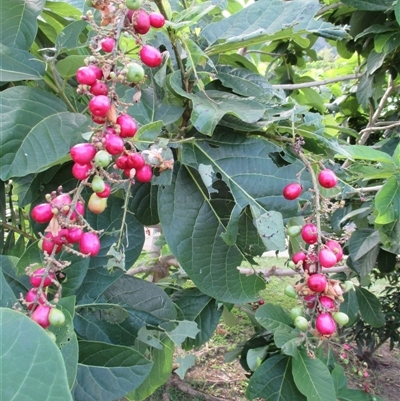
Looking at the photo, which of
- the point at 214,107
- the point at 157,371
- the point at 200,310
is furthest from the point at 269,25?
the point at 157,371

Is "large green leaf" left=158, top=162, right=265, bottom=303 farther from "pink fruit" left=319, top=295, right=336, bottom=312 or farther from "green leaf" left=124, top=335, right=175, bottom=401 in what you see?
"green leaf" left=124, top=335, right=175, bottom=401

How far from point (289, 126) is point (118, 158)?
0.40 metres

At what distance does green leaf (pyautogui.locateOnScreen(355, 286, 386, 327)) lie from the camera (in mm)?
2072

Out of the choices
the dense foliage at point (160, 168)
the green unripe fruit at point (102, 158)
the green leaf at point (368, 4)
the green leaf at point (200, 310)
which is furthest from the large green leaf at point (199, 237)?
the green leaf at point (368, 4)

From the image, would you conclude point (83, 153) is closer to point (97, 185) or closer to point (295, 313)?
point (97, 185)

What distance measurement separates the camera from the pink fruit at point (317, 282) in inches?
29.0

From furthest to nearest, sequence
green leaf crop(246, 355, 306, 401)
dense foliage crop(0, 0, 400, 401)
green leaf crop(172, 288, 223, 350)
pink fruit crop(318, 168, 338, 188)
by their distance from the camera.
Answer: green leaf crop(172, 288, 223, 350), green leaf crop(246, 355, 306, 401), pink fruit crop(318, 168, 338, 188), dense foliage crop(0, 0, 400, 401)

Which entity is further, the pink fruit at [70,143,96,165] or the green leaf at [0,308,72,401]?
the pink fruit at [70,143,96,165]

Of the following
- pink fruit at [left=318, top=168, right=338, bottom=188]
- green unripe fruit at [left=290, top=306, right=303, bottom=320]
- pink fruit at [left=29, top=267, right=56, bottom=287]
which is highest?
pink fruit at [left=318, top=168, right=338, bottom=188]

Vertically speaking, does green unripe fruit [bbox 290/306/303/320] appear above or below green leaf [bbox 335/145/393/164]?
below

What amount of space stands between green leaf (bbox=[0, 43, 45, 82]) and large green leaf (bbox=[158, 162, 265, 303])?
1.15ft

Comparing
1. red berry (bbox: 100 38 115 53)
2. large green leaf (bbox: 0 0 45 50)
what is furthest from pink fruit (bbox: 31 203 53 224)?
large green leaf (bbox: 0 0 45 50)

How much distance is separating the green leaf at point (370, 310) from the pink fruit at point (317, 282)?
1528mm

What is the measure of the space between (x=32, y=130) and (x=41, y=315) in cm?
39
